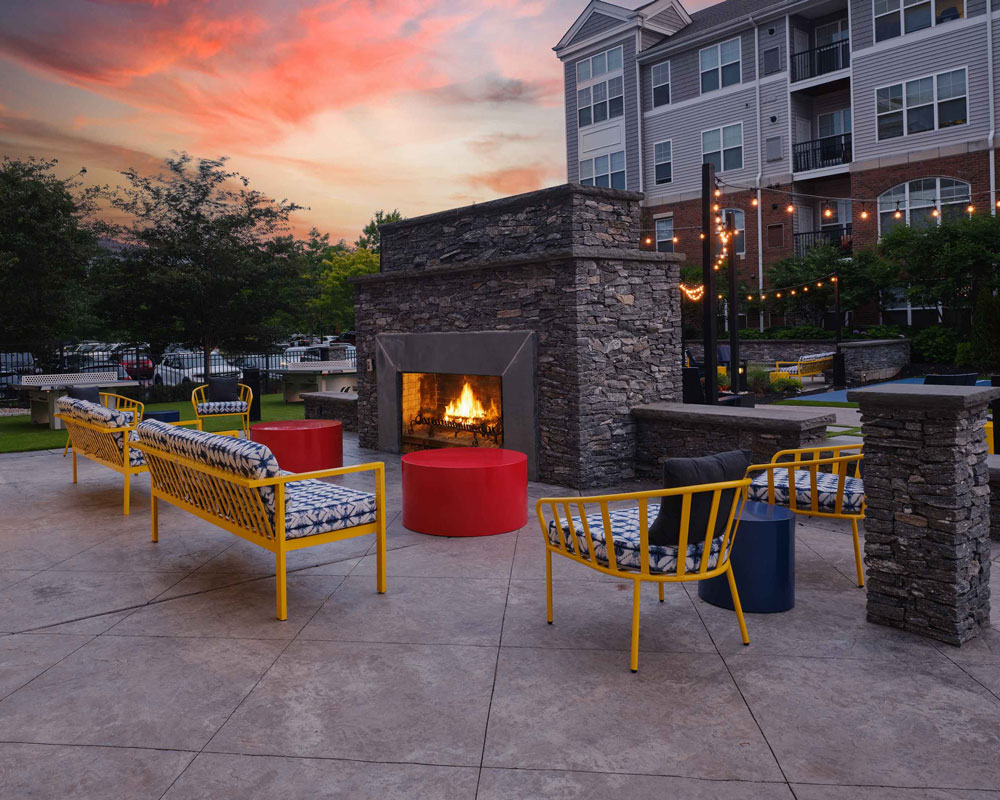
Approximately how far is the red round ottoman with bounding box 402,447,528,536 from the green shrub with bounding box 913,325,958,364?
729 inches

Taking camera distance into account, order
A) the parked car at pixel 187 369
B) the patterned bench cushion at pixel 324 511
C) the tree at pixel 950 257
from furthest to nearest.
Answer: the parked car at pixel 187 369 → the tree at pixel 950 257 → the patterned bench cushion at pixel 324 511

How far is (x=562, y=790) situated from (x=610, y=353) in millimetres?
6012

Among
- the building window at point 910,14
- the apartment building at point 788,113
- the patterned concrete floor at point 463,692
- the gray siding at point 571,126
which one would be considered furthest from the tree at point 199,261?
the building window at point 910,14

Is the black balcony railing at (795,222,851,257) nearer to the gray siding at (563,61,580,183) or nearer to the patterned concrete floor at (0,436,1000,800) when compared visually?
the gray siding at (563,61,580,183)

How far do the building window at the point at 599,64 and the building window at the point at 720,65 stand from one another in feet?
10.8

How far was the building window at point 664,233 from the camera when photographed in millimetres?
28469

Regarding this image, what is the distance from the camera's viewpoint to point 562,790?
271cm

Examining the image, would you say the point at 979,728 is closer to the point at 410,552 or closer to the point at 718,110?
the point at 410,552

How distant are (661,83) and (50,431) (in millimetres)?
23646

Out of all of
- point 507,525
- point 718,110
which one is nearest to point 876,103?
point 718,110

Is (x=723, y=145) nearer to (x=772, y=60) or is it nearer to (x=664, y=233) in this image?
(x=772, y=60)

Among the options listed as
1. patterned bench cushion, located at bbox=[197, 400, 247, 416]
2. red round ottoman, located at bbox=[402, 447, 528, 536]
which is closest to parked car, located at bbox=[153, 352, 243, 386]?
patterned bench cushion, located at bbox=[197, 400, 247, 416]

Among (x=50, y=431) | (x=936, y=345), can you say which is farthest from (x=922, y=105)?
(x=50, y=431)

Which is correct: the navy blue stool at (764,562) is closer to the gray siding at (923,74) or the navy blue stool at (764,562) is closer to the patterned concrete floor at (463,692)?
the patterned concrete floor at (463,692)
